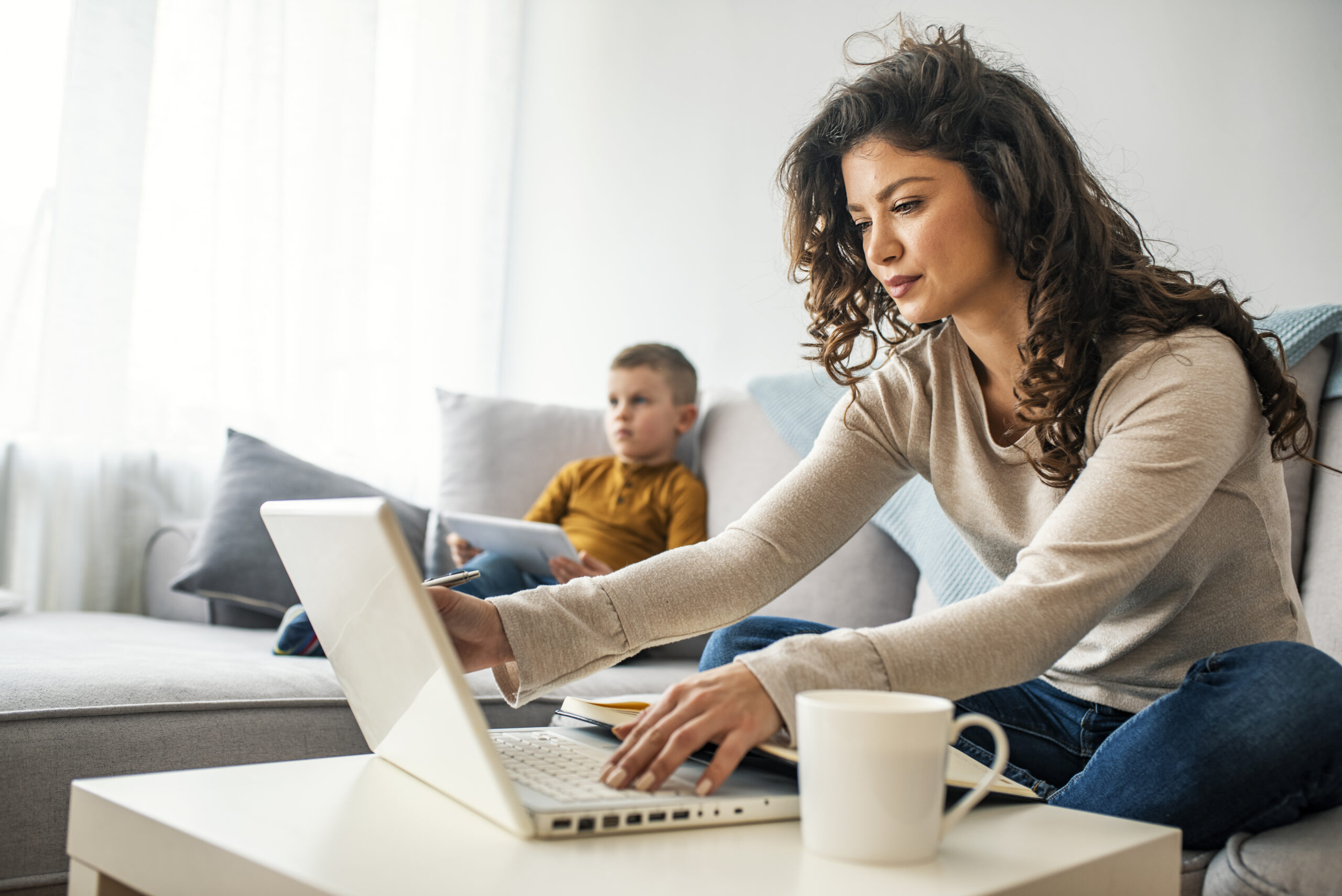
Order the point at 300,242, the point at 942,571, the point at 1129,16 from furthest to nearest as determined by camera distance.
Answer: the point at 300,242, the point at 1129,16, the point at 942,571

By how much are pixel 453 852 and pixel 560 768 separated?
0.14 metres

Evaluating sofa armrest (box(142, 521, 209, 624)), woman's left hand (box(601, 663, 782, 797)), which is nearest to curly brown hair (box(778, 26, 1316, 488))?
woman's left hand (box(601, 663, 782, 797))

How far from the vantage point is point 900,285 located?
39.3 inches

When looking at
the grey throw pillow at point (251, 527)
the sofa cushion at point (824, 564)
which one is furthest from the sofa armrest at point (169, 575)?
the sofa cushion at point (824, 564)

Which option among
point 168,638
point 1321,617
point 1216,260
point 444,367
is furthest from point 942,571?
point 444,367

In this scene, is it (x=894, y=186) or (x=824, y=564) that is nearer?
(x=894, y=186)

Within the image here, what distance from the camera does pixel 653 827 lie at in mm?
559

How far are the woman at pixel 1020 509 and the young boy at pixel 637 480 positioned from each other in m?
0.80

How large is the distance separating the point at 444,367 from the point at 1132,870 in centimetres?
229

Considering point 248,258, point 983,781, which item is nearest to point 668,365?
point 248,258

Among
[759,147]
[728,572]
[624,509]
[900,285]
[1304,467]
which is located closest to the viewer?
[728,572]

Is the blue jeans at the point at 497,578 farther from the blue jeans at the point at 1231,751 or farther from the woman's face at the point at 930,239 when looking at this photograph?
the blue jeans at the point at 1231,751

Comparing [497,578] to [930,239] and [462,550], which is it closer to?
[462,550]

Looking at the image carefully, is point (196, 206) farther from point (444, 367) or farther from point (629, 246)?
point (629, 246)
